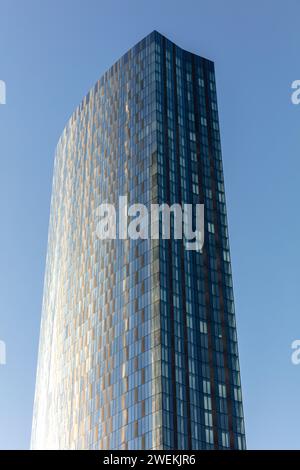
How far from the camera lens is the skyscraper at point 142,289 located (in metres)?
121

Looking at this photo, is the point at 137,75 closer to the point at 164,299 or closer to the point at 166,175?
the point at 166,175

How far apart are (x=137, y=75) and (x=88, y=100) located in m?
26.4

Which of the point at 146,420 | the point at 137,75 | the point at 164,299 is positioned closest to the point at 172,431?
the point at 146,420

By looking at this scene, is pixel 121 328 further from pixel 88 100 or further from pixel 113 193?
pixel 88 100

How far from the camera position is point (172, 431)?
4459 inches

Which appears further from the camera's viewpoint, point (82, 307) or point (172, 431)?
point (82, 307)

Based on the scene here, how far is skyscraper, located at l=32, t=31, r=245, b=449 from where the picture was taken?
120562 millimetres

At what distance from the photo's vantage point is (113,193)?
153875mm

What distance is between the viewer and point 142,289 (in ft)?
425

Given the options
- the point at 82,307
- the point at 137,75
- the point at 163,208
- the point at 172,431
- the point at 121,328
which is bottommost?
the point at 172,431
